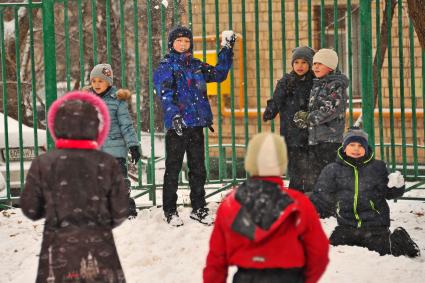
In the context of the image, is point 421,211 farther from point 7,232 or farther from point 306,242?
point 306,242

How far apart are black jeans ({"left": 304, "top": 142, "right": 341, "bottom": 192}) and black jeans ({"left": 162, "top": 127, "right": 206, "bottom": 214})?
3.17 ft

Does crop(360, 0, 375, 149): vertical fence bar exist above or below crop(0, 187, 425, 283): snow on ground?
above

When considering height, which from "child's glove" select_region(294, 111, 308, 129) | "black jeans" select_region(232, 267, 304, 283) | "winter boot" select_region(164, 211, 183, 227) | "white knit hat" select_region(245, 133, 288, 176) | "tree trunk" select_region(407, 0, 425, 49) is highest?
"tree trunk" select_region(407, 0, 425, 49)

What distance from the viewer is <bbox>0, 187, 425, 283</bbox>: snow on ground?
5922 millimetres

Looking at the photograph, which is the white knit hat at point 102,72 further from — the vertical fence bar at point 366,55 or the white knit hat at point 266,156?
the white knit hat at point 266,156

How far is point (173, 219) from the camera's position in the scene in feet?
23.2

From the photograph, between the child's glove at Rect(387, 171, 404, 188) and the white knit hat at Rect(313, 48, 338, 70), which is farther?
the white knit hat at Rect(313, 48, 338, 70)

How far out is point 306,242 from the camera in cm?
370

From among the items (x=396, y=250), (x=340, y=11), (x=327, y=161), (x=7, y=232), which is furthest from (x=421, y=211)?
(x=340, y=11)

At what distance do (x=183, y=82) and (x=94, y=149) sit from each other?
286 centimetres

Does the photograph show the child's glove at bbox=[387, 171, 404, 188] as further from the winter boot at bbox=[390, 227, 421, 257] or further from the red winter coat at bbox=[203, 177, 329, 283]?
the red winter coat at bbox=[203, 177, 329, 283]

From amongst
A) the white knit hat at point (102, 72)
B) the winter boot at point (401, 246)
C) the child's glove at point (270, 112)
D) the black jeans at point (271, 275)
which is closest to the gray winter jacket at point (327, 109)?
the child's glove at point (270, 112)

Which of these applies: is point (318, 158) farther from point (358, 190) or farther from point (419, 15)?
point (419, 15)

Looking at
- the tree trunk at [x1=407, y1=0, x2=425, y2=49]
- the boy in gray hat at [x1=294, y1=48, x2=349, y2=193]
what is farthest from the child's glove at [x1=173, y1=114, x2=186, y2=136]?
the tree trunk at [x1=407, y1=0, x2=425, y2=49]
